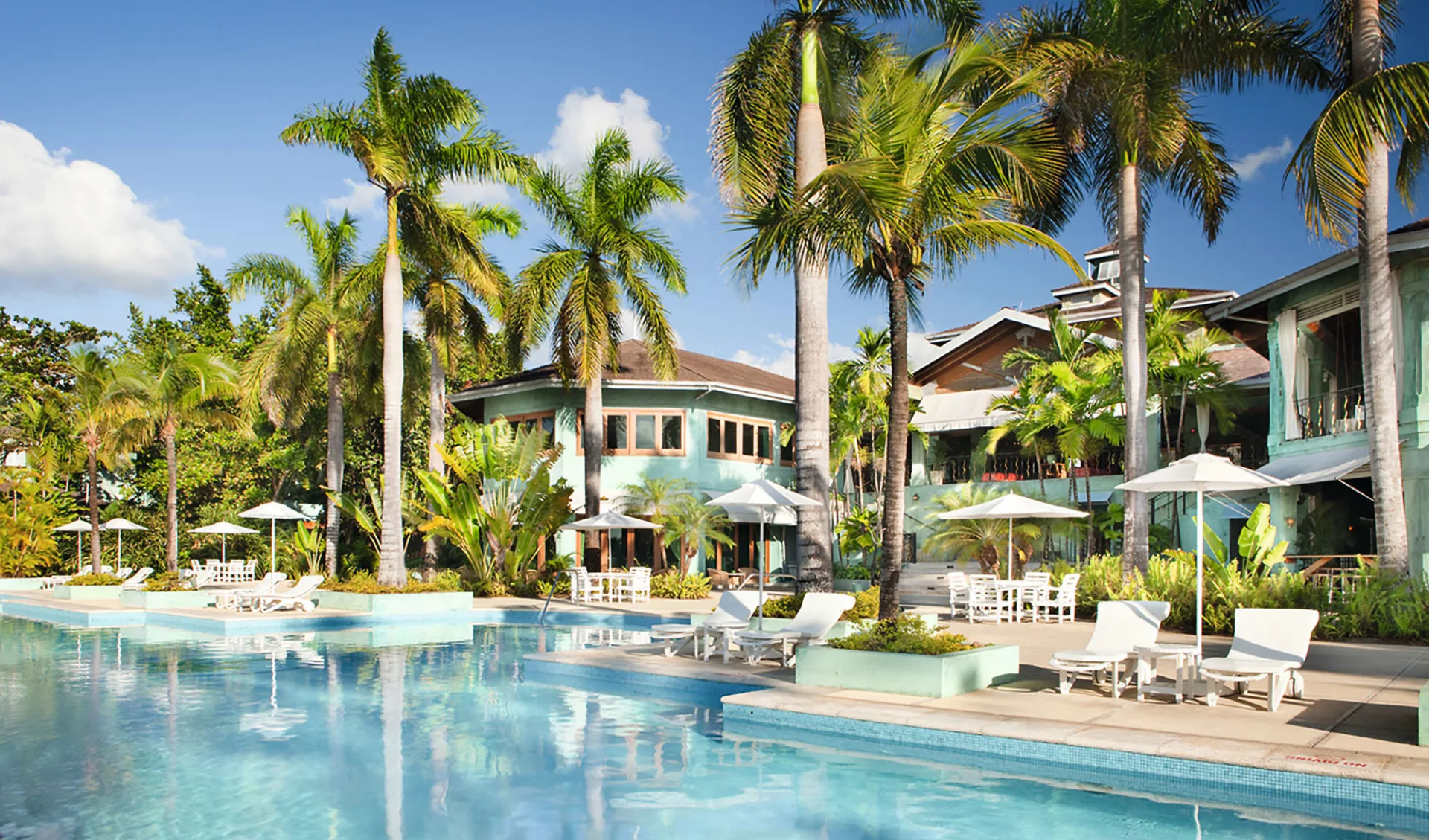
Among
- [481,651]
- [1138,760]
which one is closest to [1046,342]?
[481,651]

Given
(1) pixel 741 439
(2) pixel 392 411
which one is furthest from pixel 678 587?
(2) pixel 392 411

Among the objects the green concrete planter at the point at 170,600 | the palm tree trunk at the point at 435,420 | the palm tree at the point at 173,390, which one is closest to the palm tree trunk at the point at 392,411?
the palm tree trunk at the point at 435,420

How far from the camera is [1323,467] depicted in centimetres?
1930

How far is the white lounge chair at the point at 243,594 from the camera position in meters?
23.8

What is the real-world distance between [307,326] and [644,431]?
1017 cm

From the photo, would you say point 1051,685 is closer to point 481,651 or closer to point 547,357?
point 481,651

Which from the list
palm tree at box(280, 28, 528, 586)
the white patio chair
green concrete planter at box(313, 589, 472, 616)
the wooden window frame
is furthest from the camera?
the wooden window frame

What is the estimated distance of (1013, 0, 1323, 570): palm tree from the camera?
18.8m

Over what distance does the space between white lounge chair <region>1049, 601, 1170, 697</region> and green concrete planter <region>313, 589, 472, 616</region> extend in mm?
15255

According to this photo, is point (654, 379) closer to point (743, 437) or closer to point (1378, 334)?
point (743, 437)

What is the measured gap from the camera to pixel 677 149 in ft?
92.2

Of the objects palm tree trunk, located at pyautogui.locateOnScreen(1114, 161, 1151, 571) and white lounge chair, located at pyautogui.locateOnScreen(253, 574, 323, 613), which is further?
white lounge chair, located at pyautogui.locateOnScreen(253, 574, 323, 613)

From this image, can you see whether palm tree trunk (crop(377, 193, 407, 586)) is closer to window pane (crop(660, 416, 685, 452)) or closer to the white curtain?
window pane (crop(660, 416, 685, 452))

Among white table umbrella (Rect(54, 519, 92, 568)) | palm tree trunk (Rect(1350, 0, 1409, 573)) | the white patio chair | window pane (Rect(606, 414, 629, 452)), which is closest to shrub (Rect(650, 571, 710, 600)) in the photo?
window pane (Rect(606, 414, 629, 452))
